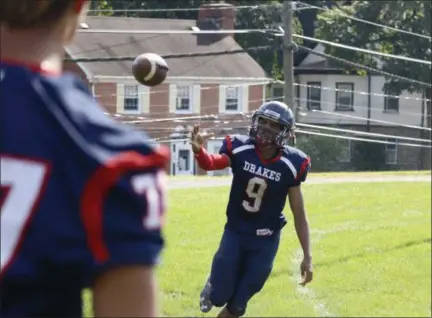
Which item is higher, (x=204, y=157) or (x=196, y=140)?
(x=196, y=140)

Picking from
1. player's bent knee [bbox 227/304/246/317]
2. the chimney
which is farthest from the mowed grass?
the chimney

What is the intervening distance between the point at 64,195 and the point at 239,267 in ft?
16.6

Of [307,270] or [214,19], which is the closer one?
[307,270]

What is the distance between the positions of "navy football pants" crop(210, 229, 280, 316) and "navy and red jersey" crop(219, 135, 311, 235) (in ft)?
0.34

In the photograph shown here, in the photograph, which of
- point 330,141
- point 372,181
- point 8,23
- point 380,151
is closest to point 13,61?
point 8,23

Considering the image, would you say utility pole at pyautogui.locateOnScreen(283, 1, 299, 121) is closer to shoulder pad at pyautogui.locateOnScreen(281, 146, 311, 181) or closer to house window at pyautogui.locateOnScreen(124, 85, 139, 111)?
house window at pyautogui.locateOnScreen(124, 85, 139, 111)

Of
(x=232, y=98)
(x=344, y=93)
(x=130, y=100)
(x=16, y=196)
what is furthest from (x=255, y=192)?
(x=344, y=93)

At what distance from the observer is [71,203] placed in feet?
5.41

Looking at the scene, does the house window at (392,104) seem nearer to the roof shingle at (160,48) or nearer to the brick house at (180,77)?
the brick house at (180,77)

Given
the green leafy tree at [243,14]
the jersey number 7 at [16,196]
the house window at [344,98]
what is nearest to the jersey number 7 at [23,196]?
the jersey number 7 at [16,196]

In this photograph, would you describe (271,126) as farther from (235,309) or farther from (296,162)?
(235,309)

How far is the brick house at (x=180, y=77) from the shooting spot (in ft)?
58.0

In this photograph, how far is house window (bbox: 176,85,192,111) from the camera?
2069cm

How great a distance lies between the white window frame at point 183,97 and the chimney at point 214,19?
4.17ft
